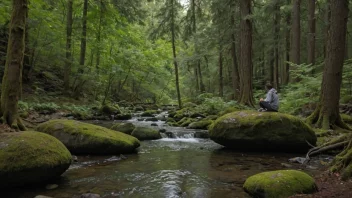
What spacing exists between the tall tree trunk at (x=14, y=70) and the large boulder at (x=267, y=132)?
6239 millimetres

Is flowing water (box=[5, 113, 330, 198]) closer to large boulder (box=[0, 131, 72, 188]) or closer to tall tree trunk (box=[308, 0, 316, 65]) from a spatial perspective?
large boulder (box=[0, 131, 72, 188])

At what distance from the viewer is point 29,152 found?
5.35m

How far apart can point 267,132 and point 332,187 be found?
4.14 meters

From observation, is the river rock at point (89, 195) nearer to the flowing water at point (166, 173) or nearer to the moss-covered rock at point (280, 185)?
the flowing water at point (166, 173)

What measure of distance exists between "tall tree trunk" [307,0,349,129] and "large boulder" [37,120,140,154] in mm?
7013

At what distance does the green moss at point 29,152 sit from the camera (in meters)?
5.11

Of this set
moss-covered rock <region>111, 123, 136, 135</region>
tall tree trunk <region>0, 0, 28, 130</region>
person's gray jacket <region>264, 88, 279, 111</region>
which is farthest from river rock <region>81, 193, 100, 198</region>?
person's gray jacket <region>264, 88, 279, 111</region>

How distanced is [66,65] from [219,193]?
17.5 metres

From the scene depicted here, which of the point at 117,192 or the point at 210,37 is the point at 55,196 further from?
the point at 210,37

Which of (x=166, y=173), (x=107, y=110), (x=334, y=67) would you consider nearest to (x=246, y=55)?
(x=334, y=67)

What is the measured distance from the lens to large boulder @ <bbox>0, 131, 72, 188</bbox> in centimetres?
510

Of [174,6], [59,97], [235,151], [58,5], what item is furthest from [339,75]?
[58,5]

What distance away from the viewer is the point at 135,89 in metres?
37.3

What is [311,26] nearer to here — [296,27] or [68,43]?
[296,27]
